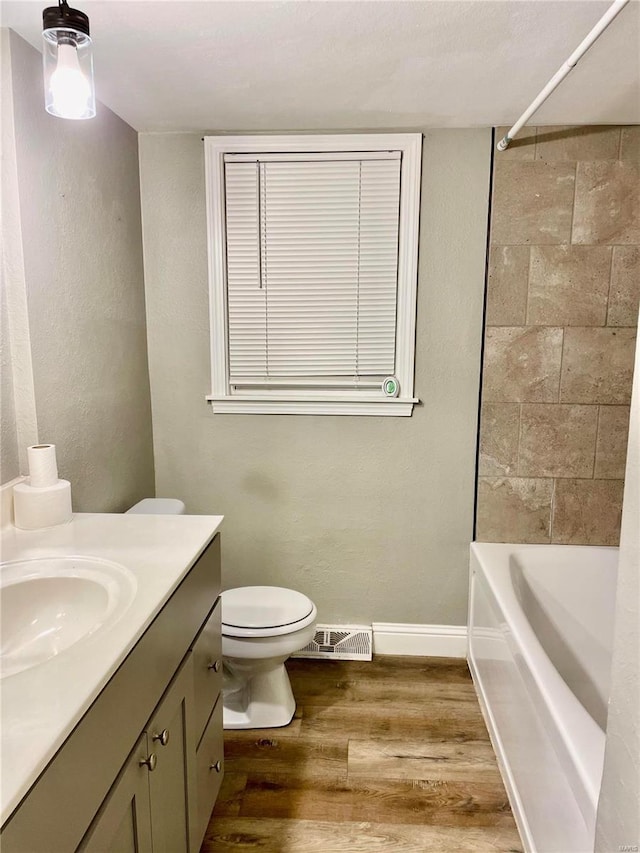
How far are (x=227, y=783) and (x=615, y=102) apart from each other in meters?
2.72

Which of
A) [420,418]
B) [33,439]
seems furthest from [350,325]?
[33,439]

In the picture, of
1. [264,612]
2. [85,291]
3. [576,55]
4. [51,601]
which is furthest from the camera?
[264,612]

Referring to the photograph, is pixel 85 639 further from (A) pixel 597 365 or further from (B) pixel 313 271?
(A) pixel 597 365

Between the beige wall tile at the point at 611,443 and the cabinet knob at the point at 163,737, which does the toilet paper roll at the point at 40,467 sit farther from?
the beige wall tile at the point at 611,443

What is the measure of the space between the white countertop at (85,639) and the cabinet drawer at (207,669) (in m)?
0.26

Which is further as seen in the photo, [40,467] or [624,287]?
[624,287]

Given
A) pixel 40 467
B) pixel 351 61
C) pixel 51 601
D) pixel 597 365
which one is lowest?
pixel 51 601

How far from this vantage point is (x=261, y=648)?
2033 mm

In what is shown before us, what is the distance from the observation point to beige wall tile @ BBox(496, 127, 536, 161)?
2.28 metres

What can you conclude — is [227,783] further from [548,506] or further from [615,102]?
[615,102]

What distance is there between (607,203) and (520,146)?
0.42 m

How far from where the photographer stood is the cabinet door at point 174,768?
3.95 feet

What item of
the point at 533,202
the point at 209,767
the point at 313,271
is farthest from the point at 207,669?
the point at 533,202

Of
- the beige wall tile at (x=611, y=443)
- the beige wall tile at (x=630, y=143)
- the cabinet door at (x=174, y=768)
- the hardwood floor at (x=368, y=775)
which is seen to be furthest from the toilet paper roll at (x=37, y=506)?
the beige wall tile at (x=630, y=143)
